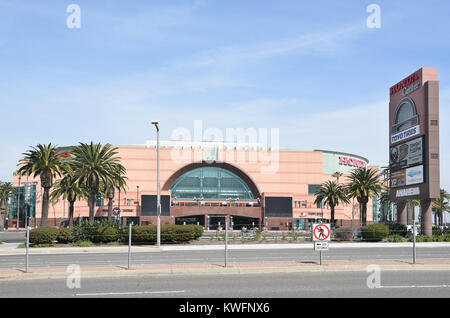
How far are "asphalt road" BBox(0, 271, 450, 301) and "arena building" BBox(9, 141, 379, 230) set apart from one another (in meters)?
79.3

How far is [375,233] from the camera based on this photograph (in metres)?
40.1

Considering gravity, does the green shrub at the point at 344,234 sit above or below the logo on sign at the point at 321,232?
below

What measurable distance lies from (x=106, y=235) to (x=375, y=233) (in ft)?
74.5

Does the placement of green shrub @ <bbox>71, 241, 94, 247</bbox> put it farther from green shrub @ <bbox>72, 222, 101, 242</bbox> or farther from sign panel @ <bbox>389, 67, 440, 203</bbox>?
sign panel @ <bbox>389, 67, 440, 203</bbox>

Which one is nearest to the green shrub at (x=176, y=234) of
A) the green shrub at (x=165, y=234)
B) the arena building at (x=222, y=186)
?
the green shrub at (x=165, y=234)

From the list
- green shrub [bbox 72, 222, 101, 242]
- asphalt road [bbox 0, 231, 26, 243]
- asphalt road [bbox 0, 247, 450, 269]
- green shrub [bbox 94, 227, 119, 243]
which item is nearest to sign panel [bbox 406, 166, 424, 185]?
asphalt road [bbox 0, 247, 450, 269]

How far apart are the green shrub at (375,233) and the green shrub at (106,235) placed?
69.5 ft

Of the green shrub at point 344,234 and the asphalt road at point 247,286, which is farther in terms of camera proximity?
the green shrub at point 344,234

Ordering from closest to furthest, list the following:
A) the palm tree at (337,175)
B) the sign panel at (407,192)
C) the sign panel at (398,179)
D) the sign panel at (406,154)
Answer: the sign panel at (406,154)
the sign panel at (407,192)
the sign panel at (398,179)
the palm tree at (337,175)

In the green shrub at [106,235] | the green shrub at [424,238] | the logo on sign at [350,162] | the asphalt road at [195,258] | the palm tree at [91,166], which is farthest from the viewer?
the logo on sign at [350,162]

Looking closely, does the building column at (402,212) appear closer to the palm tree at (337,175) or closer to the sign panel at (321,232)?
the sign panel at (321,232)

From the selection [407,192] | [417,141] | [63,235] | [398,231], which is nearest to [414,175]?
[407,192]

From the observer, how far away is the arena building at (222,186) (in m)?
96.4
